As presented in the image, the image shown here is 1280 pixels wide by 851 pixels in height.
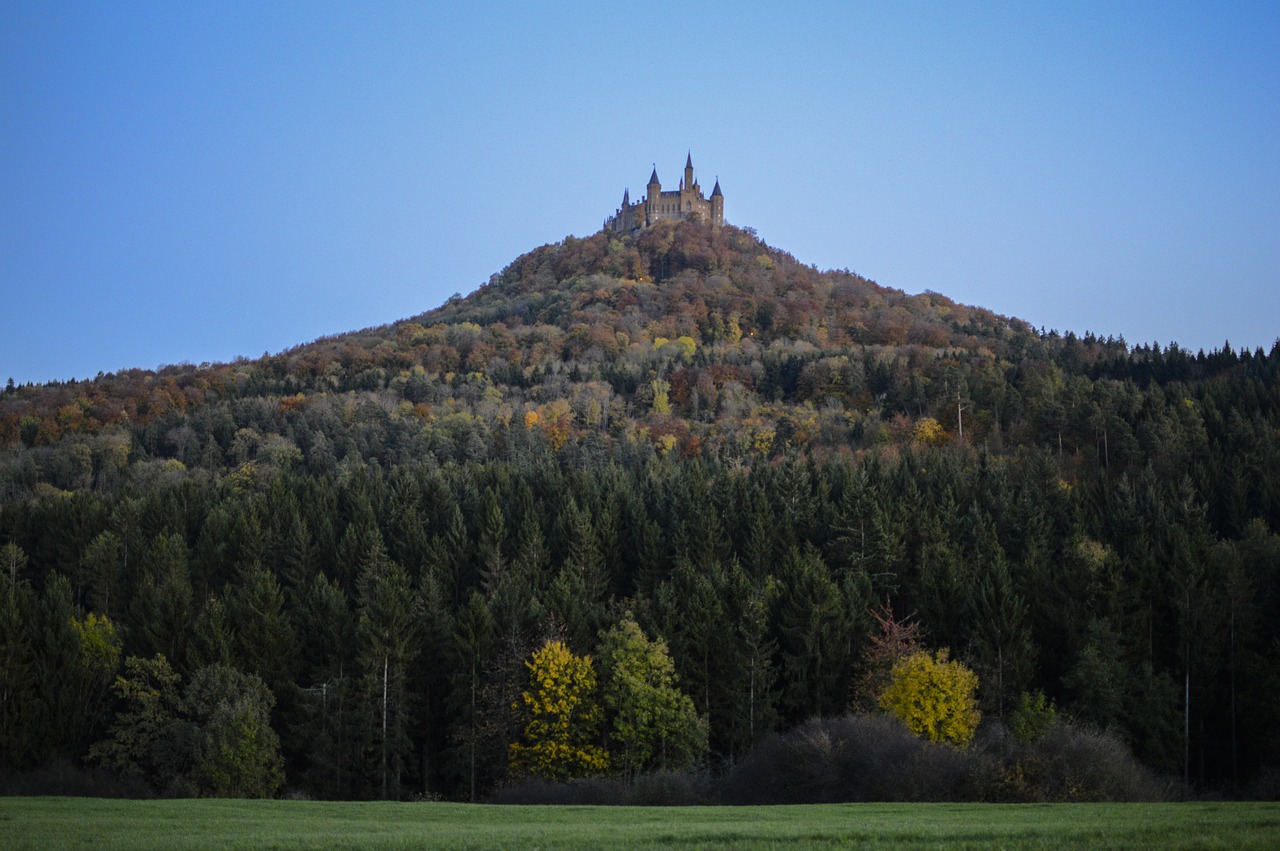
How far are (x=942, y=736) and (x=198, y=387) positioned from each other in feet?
453

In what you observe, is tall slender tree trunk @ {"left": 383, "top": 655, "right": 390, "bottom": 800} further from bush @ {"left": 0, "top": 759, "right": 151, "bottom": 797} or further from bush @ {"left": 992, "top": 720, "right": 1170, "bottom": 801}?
bush @ {"left": 992, "top": 720, "right": 1170, "bottom": 801}

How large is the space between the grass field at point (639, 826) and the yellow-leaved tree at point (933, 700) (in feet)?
53.3

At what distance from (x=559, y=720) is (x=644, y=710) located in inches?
160

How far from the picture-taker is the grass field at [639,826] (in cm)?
2119

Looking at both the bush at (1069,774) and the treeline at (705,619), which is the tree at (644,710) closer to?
the treeline at (705,619)

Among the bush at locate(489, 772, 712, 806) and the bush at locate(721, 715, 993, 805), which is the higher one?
the bush at locate(721, 715, 993, 805)

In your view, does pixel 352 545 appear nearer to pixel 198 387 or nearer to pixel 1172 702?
pixel 1172 702

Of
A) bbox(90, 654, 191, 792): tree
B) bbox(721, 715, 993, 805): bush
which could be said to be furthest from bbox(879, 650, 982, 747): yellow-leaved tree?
bbox(90, 654, 191, 792): tree

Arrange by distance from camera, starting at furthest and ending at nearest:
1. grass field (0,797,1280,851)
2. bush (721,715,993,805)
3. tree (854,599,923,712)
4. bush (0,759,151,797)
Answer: tree (854,599,923,712) < bush (0,759,151,797) < bush (721,715,993,805) < grass field (0,797,1280,851)

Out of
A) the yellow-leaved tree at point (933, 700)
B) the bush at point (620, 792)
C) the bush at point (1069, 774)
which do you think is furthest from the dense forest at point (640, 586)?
the bush at point (1069, 774)

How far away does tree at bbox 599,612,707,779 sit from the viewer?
170 ft

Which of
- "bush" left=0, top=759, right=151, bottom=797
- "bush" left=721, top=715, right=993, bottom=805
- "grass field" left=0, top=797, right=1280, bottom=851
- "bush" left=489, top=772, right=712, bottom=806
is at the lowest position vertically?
"bush" left=0, top=759, right=151, bottom=797

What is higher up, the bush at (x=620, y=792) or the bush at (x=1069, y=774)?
the bush at (x=1069, y=774)

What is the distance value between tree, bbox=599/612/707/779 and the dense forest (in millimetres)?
255
